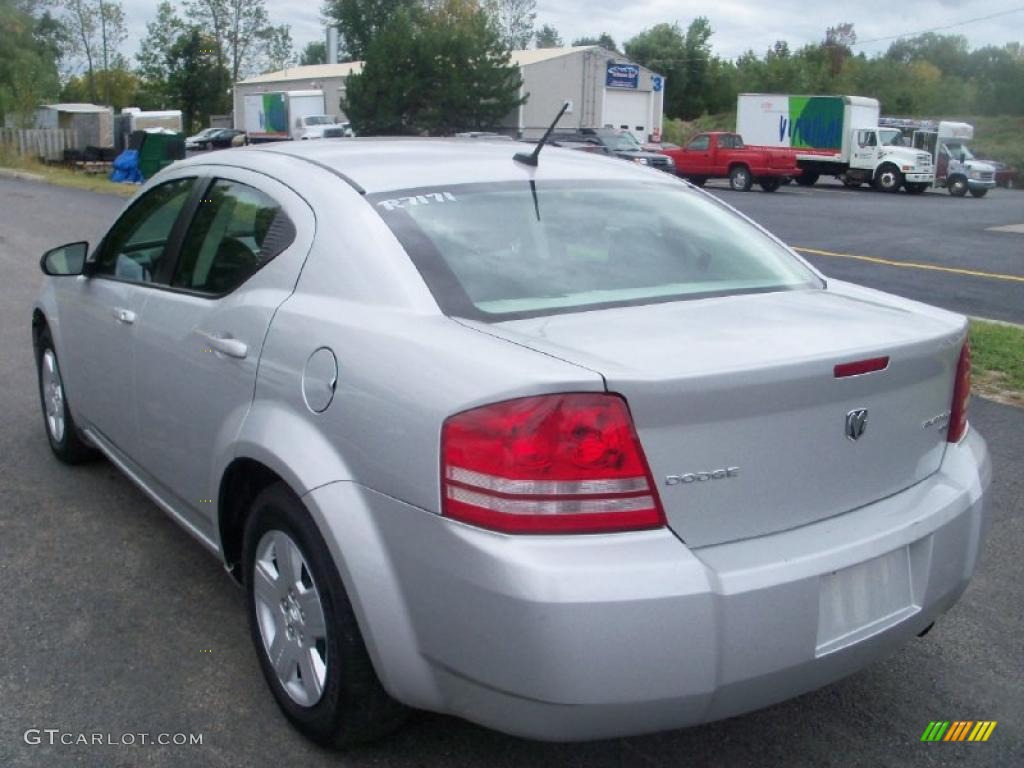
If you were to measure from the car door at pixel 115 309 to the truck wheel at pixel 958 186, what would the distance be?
117 feet

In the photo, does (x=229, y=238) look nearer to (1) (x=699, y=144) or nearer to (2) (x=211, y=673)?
(2) (x=211, y=673)

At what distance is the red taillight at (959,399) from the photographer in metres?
3.11

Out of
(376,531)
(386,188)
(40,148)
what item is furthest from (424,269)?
(40,148)

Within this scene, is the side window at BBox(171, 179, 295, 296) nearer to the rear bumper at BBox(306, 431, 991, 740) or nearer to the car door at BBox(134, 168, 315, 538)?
the car door at BBox(134, 168, 315, 538)

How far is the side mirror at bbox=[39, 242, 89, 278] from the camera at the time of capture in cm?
461

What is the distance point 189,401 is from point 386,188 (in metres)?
0.95

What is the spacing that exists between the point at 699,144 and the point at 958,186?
8646mm

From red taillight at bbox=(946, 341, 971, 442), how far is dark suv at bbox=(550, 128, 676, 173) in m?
30.0

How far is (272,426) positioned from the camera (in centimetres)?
300

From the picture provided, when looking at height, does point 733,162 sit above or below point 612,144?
below

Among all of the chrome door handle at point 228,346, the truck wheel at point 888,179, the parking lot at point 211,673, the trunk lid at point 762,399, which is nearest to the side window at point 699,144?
the truck wheel at point 888,179

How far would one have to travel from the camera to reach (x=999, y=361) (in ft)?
24.3

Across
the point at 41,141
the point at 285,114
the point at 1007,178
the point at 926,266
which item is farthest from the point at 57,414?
the point at 285,114

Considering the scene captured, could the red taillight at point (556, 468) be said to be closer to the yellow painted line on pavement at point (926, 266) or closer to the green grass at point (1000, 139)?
the yellow painted line on pavement at point (926, 266)
